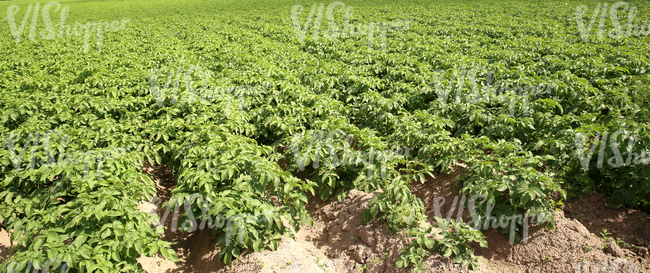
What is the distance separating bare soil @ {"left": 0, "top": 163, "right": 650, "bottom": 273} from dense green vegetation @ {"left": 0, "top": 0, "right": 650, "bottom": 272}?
0.17 m

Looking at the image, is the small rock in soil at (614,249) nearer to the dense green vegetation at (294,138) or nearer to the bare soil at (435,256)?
the bare soil at (435,256)

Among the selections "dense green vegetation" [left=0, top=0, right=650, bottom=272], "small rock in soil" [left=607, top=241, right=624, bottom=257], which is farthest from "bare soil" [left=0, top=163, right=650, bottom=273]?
"dense green vegetation" [left=0, top=0, right=650, bottom=272]

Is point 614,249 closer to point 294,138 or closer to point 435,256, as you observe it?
point 435,256

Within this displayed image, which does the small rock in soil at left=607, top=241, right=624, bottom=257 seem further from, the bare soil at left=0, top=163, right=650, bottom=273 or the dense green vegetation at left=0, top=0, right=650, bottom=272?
the dense green vegetation at left=0, top=0, right=650, bottom=272

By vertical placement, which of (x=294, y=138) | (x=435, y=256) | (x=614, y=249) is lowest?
(x=435, y=256)

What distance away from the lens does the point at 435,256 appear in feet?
9.80

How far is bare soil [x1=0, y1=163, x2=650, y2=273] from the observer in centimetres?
296

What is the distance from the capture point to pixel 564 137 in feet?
12.5

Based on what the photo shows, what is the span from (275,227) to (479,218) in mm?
2035

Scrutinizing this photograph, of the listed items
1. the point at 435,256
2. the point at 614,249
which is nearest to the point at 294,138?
the point at 435,256

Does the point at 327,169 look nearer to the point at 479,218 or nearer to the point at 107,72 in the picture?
the point at 479,218

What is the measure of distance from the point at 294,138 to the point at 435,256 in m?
2.16

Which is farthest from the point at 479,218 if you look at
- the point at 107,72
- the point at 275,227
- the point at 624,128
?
the point at 107,72

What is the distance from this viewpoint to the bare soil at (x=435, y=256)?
117 inches
